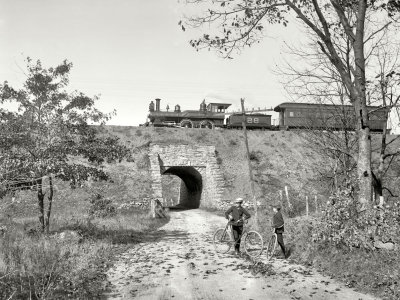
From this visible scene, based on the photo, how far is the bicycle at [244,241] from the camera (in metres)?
11.6

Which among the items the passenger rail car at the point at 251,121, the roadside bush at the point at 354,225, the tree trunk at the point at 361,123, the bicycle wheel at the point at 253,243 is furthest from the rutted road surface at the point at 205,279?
the passenger rail car at the point at 251,121

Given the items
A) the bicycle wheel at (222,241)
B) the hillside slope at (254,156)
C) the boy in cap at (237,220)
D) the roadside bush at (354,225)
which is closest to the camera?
the roadside bush at (354,225)

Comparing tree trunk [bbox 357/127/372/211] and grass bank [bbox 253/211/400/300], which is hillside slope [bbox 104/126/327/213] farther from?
tree trunk [bbox 357/127/372/211]

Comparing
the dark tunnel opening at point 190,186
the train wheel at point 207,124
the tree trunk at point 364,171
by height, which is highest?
the train wheel at point 207,124

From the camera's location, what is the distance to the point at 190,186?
131 ft

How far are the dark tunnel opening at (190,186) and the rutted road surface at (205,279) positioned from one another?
842 inches

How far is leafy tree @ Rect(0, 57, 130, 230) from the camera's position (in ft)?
43.2

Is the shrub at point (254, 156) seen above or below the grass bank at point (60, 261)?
above

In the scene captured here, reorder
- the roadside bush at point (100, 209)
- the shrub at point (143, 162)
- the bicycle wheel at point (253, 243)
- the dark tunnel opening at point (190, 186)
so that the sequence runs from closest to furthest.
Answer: the bicycle wheel at point (253, 243), the roadside bush at point (100, 209), the shrub at point (143, 162), the dark tunnel opening at point (190, 186)

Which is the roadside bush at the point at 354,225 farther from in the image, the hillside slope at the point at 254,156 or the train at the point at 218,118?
the train at the point at 218,118

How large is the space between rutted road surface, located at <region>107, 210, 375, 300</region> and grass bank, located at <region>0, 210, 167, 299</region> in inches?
23.0

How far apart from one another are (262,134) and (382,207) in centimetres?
3129

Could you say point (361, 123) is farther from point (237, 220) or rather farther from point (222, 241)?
point (222, 241)

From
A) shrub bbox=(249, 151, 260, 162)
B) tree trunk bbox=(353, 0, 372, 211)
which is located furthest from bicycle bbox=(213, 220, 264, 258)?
shrub bbox=(249, 151, 260, 162)
